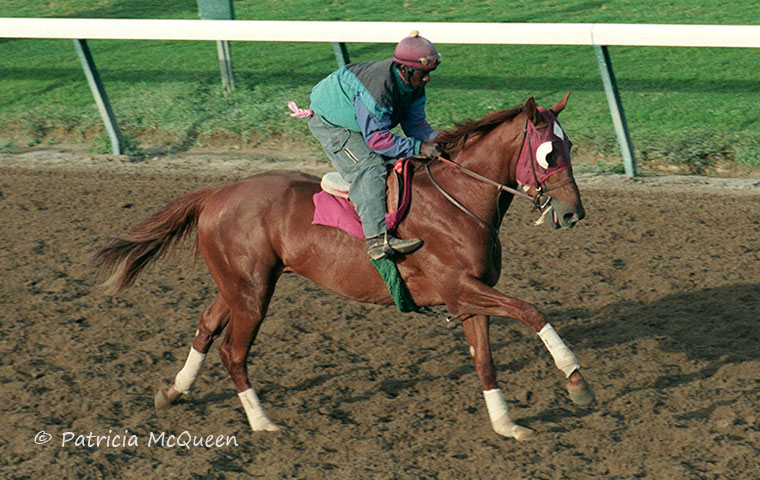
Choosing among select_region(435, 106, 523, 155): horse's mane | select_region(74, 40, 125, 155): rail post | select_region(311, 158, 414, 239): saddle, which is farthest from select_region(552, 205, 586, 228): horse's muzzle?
select_region(74, 40, 125, 155): rail post

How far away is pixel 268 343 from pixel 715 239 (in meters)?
4.01

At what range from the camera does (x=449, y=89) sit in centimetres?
1188

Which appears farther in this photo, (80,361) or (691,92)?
(691,92)

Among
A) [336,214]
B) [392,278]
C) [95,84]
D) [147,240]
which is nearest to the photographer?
[392,278]

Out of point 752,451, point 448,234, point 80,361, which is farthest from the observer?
point 80,361

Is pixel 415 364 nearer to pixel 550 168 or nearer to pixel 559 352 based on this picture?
pixel 559 352

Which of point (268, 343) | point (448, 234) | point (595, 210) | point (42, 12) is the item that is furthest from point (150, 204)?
point (42, 12)

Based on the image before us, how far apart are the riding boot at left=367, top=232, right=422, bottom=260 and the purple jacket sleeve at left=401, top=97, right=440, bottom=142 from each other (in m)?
0.69

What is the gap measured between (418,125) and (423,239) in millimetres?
760

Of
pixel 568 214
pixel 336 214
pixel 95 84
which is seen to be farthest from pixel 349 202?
pixel 95 84

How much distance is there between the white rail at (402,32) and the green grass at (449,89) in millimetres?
1237

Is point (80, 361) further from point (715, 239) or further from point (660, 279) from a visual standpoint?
point (715, 239)

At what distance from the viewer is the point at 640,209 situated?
855 cm

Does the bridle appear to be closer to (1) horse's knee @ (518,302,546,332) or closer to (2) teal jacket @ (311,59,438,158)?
(2) teal jacket @ (311,59,438,158)
